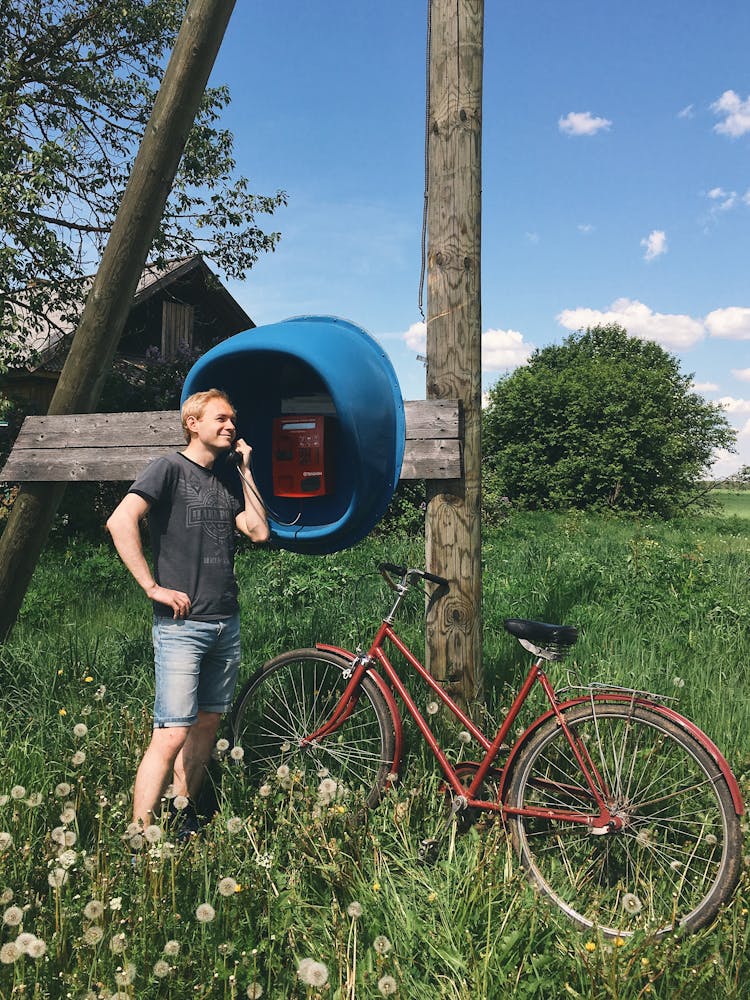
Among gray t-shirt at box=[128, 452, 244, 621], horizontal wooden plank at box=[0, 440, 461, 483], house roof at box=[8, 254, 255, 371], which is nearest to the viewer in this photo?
gray t-shirt at box=[128, 452, 244, 621]

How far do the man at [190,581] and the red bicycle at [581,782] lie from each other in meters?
0.32

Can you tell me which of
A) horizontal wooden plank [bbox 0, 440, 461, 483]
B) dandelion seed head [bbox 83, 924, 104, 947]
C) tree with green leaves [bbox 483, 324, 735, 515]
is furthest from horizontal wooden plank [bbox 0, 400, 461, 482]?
tree with green leaves [bbox 483, 324, 735, 515]

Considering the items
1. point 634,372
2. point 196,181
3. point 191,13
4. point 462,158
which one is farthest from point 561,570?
point 634,372

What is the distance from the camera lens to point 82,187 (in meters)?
10.2

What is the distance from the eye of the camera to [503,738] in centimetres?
251

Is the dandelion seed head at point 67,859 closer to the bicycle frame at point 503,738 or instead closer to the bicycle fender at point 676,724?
the bicycle frame at point 503,738

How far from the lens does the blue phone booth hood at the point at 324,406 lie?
2.73 meters

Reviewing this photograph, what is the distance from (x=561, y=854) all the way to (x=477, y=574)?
987mm

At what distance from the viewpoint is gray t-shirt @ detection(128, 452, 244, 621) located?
8.46ft

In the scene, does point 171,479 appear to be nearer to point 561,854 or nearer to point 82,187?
point 561,854

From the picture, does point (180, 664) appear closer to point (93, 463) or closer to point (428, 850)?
point (428, 850)

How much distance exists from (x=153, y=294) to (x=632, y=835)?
→ 14.5 meters

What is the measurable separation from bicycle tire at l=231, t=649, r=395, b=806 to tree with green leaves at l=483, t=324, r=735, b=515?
551 inches

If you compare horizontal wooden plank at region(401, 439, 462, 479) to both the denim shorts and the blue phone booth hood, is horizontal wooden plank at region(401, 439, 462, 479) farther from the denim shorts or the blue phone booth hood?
the denim shorts
